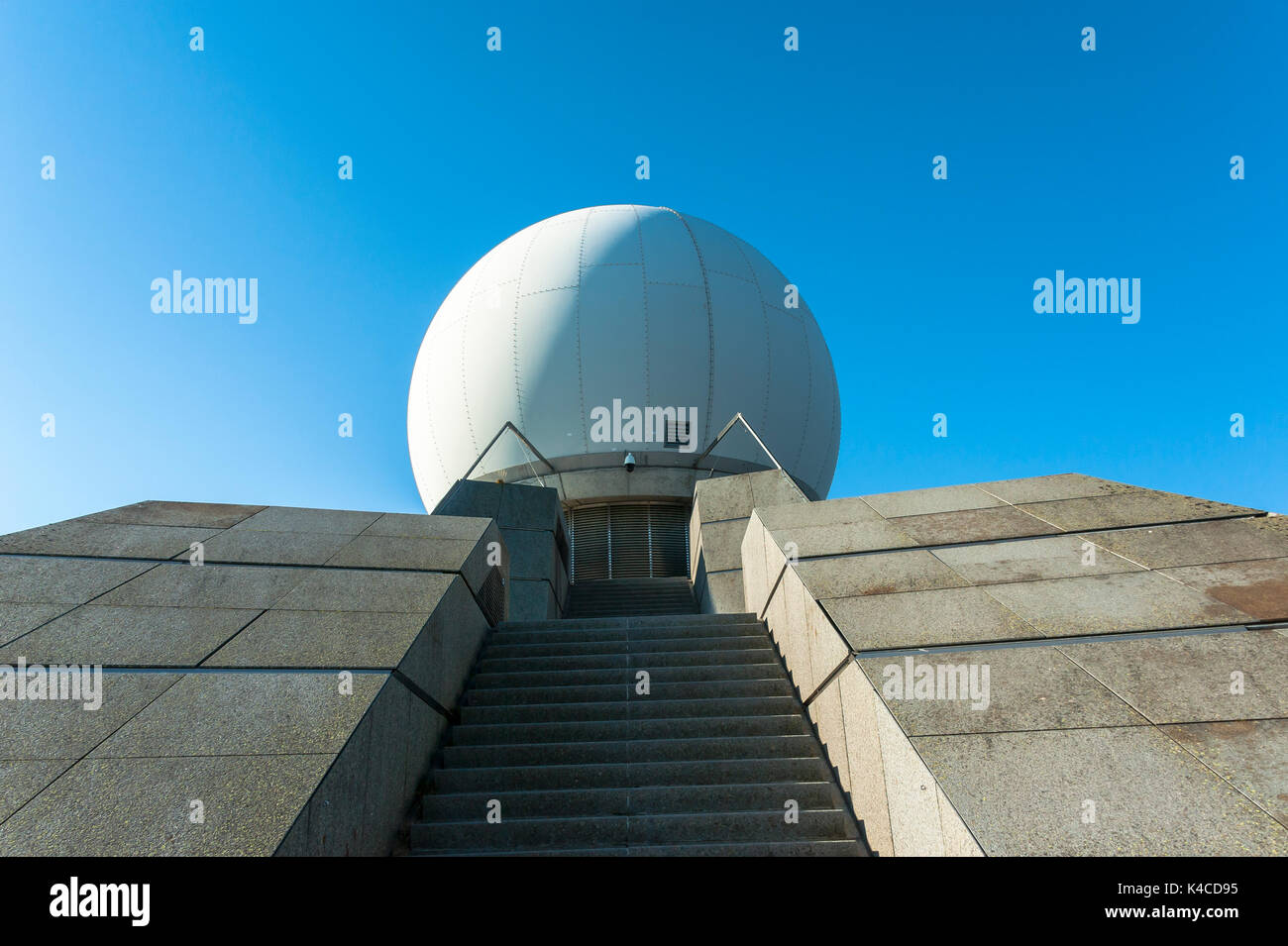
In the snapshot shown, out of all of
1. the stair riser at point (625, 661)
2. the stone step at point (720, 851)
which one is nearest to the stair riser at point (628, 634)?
the stair riser at point (625, 661)

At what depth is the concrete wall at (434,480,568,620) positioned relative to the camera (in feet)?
36.0

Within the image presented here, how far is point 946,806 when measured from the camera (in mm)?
3291

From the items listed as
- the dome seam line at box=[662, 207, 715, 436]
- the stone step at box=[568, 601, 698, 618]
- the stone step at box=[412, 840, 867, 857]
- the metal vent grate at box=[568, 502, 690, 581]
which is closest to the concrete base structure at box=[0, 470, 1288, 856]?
the stone step at box=[412, 840, 867, 857]

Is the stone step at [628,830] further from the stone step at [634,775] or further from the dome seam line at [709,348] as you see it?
the dome seam line at [709,348]

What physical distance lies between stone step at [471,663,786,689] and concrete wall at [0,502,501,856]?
13.0 inches

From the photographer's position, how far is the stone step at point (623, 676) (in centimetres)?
613

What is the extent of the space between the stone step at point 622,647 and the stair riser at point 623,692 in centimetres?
84

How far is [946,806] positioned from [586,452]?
1206 cm

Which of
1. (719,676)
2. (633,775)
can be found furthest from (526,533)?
(633,775)

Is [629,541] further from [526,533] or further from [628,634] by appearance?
[628,634]

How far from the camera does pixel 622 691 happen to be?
19.4ft

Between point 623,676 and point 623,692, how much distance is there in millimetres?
248
